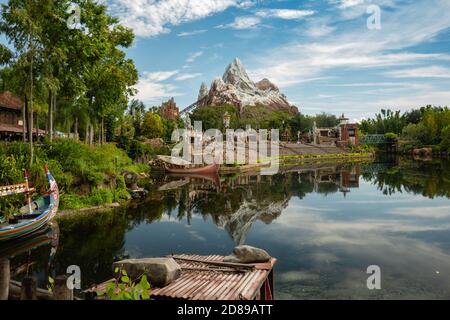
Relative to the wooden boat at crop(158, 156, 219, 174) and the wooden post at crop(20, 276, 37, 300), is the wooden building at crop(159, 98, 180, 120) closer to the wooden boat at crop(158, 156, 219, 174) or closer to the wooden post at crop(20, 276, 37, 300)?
the wooden boat at crop(158, 156, 219, 174)

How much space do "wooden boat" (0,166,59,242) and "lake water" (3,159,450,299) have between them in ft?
4.23

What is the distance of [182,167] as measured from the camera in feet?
164

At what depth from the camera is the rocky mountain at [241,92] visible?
14505 centimetres

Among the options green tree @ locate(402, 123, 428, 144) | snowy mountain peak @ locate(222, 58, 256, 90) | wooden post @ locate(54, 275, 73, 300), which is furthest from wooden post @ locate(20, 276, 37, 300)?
snowy mountain peak @ locate(222, 58, 256, 90)

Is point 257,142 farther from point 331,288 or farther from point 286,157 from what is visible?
point 331,288

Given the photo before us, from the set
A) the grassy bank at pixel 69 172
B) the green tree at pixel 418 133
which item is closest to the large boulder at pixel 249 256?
the grassy bank at pixel 69 172

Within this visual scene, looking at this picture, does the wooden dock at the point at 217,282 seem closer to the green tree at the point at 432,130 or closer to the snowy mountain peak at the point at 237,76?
the green tree at the point at 432,130

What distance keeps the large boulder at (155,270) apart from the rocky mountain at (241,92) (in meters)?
128

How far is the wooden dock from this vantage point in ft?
26.1

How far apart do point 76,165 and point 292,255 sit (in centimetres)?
1540

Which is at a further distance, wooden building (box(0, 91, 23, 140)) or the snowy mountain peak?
the snowy mountain peak

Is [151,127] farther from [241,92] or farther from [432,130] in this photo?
[241,92]

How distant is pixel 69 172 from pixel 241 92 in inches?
5604

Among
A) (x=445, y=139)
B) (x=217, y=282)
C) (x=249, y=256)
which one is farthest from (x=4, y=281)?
(x=445, y=139)
